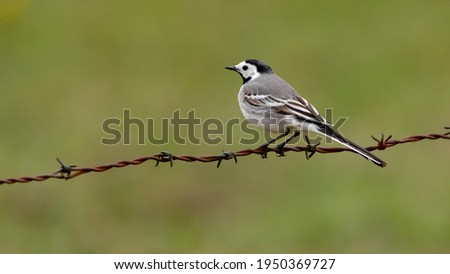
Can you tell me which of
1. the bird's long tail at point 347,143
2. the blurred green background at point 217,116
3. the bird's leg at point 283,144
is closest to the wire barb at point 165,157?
the bird's leg at point 283,144

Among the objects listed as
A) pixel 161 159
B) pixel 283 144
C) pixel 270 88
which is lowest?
pixel 161 159

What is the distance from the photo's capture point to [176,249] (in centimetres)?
1384

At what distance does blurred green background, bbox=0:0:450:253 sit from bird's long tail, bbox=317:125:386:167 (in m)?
4.21

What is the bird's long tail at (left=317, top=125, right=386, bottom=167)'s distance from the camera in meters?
8.87

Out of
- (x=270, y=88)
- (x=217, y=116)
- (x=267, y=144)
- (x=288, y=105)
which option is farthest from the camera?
(x=217, y=116)

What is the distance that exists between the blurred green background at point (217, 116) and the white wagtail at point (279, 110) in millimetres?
3449

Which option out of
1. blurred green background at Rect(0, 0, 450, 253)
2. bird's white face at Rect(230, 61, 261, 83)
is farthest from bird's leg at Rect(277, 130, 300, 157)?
blurred green background at Rect(0, 0, 450, 253)

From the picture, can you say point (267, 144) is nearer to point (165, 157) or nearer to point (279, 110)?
point (279, 110)

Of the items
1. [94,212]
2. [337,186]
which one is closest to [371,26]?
[337,186]

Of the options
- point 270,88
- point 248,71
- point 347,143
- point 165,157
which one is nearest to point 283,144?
point 270,88

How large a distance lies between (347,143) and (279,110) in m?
1.14

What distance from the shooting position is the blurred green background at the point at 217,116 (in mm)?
14406

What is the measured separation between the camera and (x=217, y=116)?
18078mm

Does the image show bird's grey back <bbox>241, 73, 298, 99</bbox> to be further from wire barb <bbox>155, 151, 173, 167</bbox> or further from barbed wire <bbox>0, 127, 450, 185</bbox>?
wire barb <bbox>155, 151, 173, 167</bbox>
